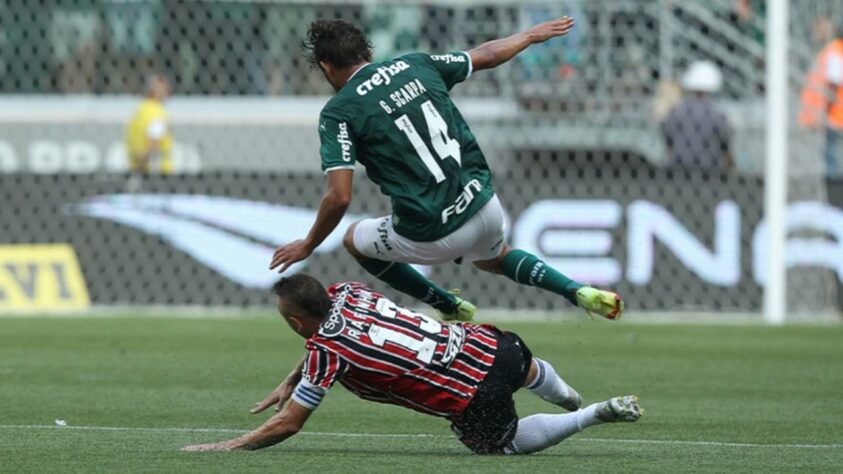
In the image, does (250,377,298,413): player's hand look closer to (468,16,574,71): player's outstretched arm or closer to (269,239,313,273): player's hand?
(269,239,313,273): player's hand

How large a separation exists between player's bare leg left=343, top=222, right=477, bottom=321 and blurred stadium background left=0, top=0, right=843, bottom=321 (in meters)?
7.38

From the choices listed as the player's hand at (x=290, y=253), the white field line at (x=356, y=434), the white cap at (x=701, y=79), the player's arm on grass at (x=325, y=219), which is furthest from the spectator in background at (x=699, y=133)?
the player's hand at (x=290, y=253)

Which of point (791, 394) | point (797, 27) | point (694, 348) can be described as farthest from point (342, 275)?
point (791, 394)

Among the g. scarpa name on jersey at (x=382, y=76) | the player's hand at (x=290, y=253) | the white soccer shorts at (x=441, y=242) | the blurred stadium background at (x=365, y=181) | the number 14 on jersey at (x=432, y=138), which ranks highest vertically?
the g. scarpa name on jersey at (x=382, y=76)

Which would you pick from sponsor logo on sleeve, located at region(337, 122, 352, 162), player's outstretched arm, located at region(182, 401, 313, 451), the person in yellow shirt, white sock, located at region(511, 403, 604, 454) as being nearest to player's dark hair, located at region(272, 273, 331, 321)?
player's outstretched arm, located at region(182, 401, 313, 451)

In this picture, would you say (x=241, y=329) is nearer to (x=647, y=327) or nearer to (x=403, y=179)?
(x=647, y=327)

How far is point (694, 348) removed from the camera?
14.0 meters

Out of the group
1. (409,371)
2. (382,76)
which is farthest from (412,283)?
(409,371)

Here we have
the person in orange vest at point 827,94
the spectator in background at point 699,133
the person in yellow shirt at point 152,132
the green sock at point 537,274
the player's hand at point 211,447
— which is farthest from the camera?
the person in yellow shirt at point 152,132

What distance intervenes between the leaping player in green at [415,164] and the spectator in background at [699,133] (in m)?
8.85

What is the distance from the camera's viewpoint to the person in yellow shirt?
19172mm

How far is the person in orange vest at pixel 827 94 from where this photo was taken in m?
18.4

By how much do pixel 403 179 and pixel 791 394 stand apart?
3347mm

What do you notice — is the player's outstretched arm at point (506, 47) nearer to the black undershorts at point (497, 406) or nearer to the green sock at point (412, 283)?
the green sock at point (412, 283)
